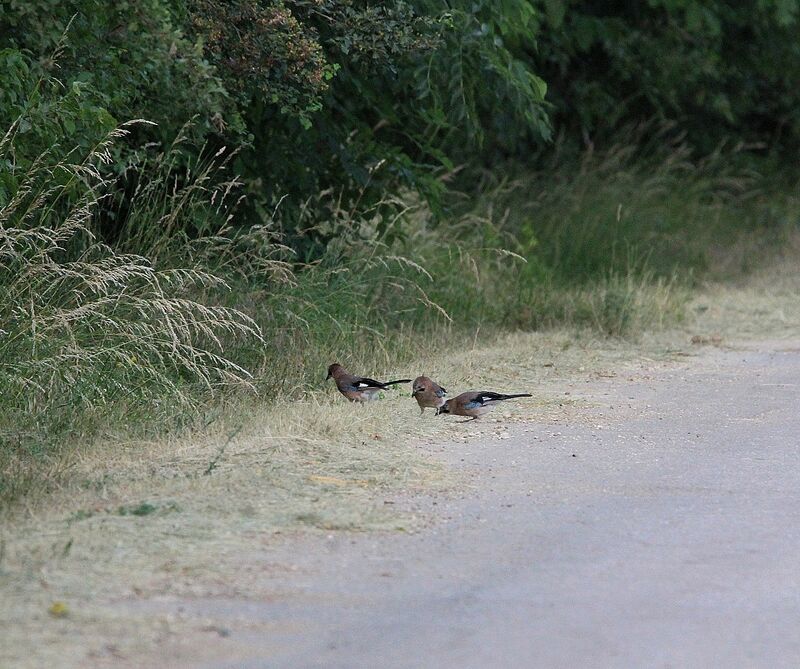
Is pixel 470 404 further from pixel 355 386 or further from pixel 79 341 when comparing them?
pixel 79 341

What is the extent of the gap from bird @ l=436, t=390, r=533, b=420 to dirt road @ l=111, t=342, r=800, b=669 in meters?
0.40

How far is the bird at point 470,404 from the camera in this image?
307 inches

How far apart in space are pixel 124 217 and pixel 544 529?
520cm

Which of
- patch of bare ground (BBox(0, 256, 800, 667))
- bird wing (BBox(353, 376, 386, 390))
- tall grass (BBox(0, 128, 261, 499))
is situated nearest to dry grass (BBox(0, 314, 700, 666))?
patch of bare ground (BBox(0, 256, 800, 667))

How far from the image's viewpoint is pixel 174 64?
25.5 feet

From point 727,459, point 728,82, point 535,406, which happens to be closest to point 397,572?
point 727,459

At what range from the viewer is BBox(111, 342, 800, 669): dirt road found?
170 inches

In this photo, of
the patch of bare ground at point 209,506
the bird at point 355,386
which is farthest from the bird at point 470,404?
the bird at point 355,386

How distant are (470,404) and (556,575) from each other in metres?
2.80

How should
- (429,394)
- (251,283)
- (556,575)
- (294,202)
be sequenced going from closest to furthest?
(556,575) < (429,394) < (251,283) < (294,202)

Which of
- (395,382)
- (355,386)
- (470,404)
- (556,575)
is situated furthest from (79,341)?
(556,575)

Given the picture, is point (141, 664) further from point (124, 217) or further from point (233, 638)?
point (124, 217)

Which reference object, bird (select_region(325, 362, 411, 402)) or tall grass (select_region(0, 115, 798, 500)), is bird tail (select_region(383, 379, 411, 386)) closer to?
bird (select_region(325, 362, 411, 402))

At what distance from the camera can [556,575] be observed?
506 cm
